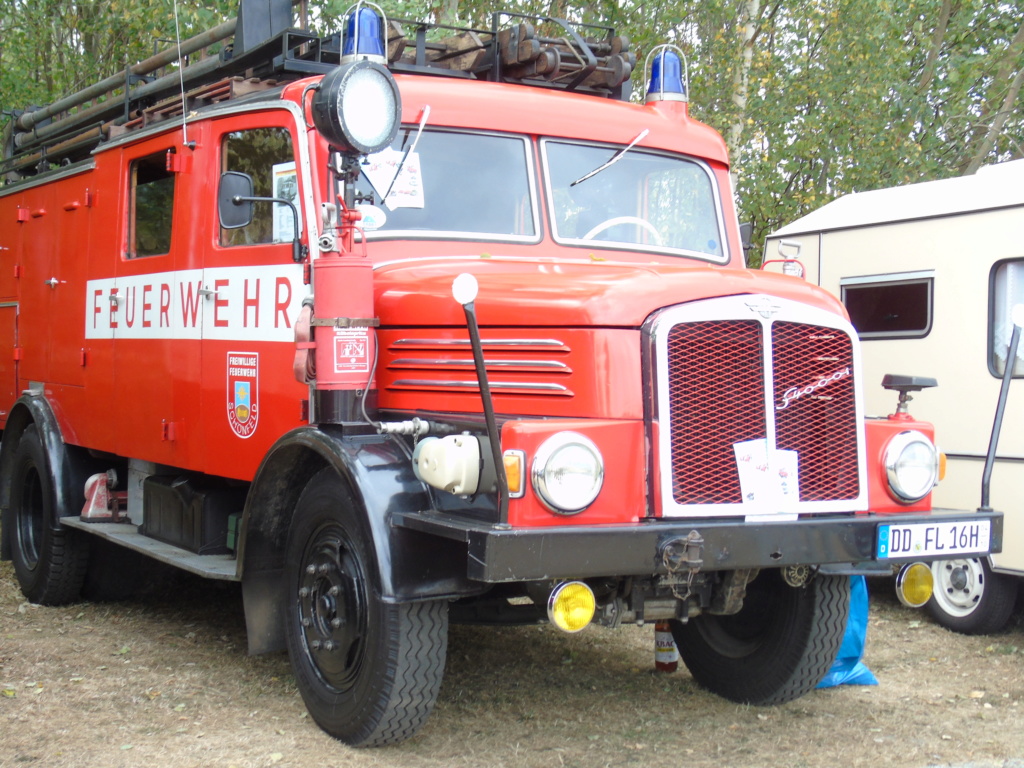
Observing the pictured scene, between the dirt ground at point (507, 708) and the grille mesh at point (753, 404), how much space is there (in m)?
1.10

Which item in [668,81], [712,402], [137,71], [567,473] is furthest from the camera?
[137,71]

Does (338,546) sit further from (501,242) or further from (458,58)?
(458,58)

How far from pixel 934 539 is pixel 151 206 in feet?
13.2

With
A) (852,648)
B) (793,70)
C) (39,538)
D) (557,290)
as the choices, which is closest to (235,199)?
(557,290)

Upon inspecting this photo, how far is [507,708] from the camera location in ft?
15.8

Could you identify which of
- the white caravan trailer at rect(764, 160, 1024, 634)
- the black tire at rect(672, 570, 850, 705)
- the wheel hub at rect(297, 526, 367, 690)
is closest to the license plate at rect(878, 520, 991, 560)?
the black tire at rect(672, 570, 850, 705)

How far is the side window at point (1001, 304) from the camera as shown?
657cm

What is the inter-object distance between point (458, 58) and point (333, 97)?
72.8 inches

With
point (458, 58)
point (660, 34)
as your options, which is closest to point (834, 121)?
point (660, 34)

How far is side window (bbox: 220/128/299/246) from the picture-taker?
483 cm

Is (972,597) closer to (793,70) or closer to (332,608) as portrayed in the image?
(332,608)

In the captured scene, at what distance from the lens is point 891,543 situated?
400 cm

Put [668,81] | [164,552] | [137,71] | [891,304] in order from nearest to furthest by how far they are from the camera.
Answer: [164,552]
[668,81]
[137,71]
[891,304]

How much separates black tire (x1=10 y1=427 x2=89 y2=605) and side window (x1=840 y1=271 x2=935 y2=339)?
4799mm
